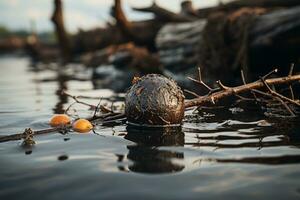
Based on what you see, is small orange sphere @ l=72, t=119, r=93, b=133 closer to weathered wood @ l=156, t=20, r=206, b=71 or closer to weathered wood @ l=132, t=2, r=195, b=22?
weathered wood @ l=156, t=20, r=206, b=71

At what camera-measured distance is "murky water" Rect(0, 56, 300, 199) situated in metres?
2.19

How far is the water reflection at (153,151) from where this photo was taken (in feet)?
8.49

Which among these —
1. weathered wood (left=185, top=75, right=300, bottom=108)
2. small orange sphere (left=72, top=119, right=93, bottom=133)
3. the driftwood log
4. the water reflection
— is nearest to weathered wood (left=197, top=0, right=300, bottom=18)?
the driftwood log

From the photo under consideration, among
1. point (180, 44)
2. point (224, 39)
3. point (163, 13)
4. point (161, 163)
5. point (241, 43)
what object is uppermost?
point (163, 13)

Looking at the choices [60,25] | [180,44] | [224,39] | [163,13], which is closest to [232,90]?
[224,39]

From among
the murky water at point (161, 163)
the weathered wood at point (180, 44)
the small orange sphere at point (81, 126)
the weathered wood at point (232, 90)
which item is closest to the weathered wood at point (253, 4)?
the weathered wood at point (180, 44)

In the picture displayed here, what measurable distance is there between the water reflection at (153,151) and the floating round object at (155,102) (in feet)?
0.36

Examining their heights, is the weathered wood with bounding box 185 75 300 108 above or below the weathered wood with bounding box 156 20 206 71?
below

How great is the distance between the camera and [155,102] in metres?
3.83

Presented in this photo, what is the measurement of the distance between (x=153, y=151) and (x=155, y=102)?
91cm

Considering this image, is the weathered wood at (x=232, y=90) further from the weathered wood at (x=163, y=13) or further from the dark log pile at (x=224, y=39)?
the weathered wood at (x=163, y=13)

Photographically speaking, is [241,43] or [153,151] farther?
[241,43]

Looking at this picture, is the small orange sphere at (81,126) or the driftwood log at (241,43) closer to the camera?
the small orange sphere at (81,126)

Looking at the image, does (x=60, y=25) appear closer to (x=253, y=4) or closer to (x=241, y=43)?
(x=253, y=4)
